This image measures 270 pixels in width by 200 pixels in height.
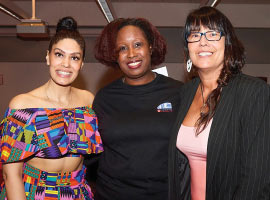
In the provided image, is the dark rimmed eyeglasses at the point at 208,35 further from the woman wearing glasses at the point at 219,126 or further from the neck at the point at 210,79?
the neck at the point at 210,79

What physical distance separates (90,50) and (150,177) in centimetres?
814

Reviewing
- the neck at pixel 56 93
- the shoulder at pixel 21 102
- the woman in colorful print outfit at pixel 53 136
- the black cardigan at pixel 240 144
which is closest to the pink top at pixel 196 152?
the black cardigan at pixel 240 144

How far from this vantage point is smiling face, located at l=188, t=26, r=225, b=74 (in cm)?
184

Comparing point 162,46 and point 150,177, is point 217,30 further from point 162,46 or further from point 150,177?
point 150,177

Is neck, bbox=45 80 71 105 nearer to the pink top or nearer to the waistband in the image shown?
the waistband

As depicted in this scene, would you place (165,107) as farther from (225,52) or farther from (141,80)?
(225,52)

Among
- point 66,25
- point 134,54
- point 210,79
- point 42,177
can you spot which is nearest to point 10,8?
point 66,25

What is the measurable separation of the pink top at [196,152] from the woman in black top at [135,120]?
19 centimetres

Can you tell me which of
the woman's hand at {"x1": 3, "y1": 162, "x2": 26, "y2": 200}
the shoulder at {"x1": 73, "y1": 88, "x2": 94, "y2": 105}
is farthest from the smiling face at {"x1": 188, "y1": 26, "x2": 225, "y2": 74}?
the woman's hand at {"x1": 3, "y1": 162, "x2": 26, "y2": 200}

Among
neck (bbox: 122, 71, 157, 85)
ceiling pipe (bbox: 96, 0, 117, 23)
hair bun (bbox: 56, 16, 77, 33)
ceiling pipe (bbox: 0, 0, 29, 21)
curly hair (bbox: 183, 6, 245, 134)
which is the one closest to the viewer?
curly hair (bbox: 183, 6, 245, 134)

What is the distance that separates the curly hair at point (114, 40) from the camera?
243 cm

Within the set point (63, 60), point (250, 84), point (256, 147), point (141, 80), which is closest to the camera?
point (256, 147)

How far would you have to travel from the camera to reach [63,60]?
6.90ft

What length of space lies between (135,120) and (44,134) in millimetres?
647
